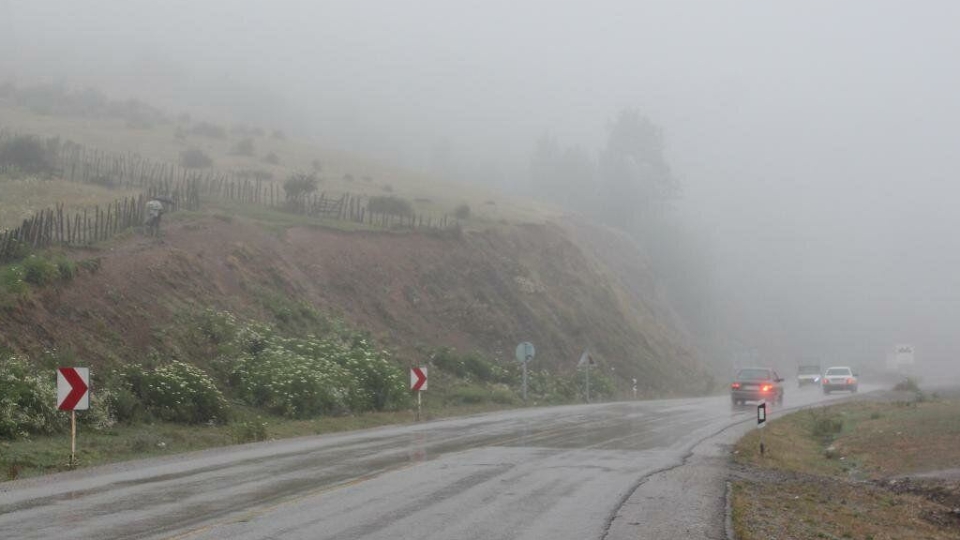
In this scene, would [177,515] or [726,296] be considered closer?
[177,515]

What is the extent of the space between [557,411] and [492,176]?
376ft

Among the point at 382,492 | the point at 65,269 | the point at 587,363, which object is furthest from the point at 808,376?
the point at 382,492

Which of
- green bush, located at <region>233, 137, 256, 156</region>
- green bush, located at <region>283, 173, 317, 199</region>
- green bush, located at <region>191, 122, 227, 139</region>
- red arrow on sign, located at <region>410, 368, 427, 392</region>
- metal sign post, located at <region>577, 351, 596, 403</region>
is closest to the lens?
red arrow on sign, located at <region>410, 368, 427, 392</region>

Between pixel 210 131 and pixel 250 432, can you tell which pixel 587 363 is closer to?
pixel 250 432

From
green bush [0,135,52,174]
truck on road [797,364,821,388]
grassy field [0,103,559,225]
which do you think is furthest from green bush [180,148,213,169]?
truck on road [797,364,821,388]

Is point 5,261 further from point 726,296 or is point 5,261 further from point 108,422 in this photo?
point 726,296

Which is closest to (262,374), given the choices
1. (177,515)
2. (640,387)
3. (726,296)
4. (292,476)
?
(292,476)

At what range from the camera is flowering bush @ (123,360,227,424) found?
24.5m

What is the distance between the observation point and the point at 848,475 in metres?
20.3

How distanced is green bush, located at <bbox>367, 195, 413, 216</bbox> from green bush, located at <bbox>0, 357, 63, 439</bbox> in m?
36.6

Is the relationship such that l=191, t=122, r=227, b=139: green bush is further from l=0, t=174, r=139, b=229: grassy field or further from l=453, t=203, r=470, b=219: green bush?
l=0, t=174, r=139, b=229: grassy field

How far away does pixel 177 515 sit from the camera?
1185cm

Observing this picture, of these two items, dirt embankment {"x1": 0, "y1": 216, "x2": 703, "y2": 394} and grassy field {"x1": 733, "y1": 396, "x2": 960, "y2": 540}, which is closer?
grassy field {"x1": 733, "y1": 396, "x2": 960, "y2": 540}

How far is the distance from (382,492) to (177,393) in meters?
12.4
